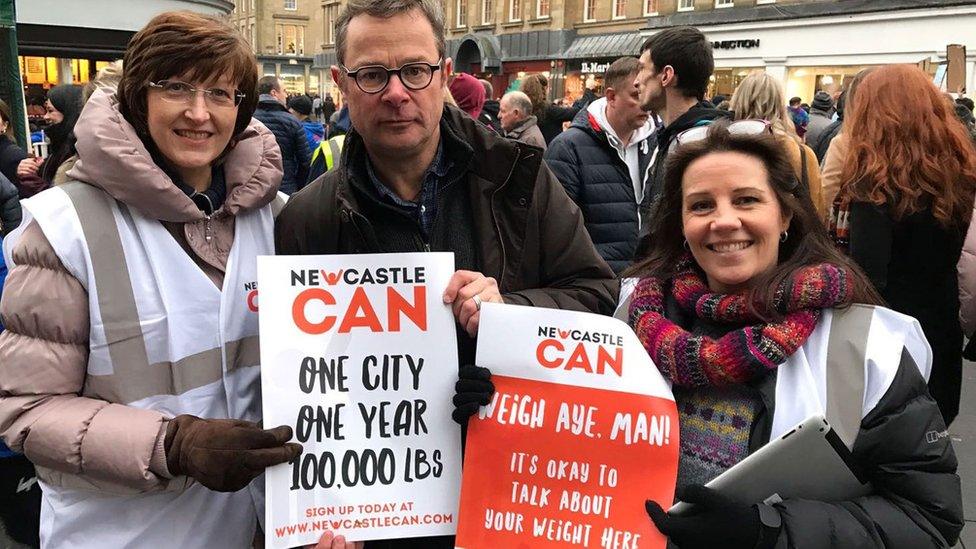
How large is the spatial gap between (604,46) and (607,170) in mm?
24636

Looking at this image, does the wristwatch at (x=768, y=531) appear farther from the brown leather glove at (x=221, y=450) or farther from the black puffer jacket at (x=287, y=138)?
the black puffer jacket at (x=287, y=138)

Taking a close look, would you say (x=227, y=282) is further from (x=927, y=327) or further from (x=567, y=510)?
(x=927, y=327)

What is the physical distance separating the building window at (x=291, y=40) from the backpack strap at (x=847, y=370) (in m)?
61.3

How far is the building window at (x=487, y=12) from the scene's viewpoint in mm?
34469

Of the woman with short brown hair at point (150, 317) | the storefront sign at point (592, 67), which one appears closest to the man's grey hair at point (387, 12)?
the woman with short brown hair at point (150, 317)

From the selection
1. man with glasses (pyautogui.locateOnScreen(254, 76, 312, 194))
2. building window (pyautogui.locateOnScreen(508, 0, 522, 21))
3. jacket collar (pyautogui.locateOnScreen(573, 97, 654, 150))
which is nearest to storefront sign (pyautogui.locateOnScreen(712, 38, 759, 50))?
building window (pyautogui.locateOnScreen(508, 0, 522, 21))

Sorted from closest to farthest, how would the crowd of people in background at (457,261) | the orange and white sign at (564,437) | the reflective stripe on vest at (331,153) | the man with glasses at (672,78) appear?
the crowd of people in background at (457,261)
the orange and white sign at (564,437)
the man with glasses at (672,78)
the reflective stripe on vest at (331,153)

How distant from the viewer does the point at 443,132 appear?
2.05 meters

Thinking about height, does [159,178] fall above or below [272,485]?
above

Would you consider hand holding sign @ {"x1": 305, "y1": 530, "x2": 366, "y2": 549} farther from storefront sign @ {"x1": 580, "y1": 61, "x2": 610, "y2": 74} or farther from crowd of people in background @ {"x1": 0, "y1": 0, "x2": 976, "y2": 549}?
storefront sign @ {"x1": 580, "y1": 61, "x2": 610, "y2": 74}

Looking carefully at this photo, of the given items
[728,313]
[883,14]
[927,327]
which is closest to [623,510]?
[728,313]

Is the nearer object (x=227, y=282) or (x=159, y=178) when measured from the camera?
(x=159, y=178)

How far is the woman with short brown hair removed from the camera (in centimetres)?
160

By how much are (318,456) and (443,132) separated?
36.8 inches
